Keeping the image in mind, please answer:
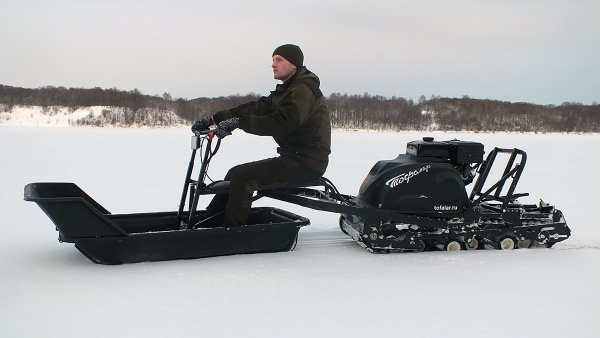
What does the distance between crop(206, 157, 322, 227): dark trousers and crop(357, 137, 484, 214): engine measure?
1.81ft

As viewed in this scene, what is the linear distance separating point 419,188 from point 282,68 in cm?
138

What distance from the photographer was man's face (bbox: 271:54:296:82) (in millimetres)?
4105

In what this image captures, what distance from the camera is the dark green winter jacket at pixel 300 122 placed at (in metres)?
3.84

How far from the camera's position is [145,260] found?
3.66 meters

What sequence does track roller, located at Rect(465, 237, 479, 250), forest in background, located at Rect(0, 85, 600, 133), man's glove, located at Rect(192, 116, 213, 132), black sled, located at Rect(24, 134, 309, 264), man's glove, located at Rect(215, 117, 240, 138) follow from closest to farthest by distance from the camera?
black sled, located at Rect(24, 134, 309, 264) < man's glove, located at Rect(215, 117, 240, 138) < man's glove, located at Rect(192, 116, 213, 132) < track roller, located at Rect(465, 237, 479, 250) < forest in background, located at Rect(0, 85, 600, 133)

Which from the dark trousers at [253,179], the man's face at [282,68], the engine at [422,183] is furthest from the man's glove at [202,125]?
the engine at [422,183]

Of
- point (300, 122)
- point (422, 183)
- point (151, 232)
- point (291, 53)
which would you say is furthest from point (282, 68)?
point (151, 232)

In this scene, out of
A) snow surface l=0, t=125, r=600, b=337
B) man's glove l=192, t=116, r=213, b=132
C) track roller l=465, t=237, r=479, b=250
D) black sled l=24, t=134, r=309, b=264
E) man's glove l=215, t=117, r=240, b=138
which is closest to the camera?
snow surface l=0, t=125, r=600, b=337

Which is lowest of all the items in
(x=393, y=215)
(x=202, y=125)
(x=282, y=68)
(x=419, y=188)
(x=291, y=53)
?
(x=393, y=215)

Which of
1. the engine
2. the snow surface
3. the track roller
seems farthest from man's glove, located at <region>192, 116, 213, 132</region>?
the track roller

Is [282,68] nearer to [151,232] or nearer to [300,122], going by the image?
[300,122]

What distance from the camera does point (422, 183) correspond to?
4117mm

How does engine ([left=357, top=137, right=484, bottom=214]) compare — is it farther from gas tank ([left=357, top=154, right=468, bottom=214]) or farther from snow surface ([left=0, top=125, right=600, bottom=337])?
snow surface ([left=0, top=125, right=600, bottom=337])

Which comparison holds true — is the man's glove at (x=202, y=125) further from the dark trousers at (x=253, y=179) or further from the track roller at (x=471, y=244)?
the track roller at (x=471, y=244)
